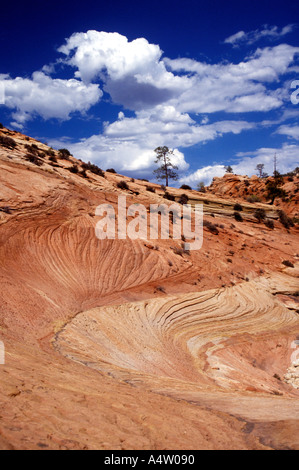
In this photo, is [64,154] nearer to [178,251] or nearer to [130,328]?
[178,251]

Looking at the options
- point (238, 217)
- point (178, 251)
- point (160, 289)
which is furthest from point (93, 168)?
point (160, 289)

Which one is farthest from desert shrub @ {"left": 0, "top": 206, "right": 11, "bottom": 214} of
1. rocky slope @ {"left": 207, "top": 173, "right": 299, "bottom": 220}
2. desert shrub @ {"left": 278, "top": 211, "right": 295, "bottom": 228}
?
rocky slope @ {"left": 207, "top": 173, "right": 299, "bottom": 220}

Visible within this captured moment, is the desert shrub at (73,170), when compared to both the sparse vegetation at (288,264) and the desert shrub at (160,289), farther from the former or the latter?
the sparse vegetation at (288,264)

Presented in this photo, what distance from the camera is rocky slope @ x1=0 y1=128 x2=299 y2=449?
13.9 ft

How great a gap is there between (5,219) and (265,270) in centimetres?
1828

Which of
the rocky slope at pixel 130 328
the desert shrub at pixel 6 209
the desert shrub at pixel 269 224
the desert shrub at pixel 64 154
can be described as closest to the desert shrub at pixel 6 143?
the rocky slope at pixel 130 328

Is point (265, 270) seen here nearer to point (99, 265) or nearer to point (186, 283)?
point (186, 283)

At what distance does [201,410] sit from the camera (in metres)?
5.25

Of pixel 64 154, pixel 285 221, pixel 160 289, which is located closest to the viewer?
pixel 160 289

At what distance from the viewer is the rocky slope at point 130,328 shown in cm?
423

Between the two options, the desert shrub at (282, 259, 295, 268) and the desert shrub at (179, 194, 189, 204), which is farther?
the desert shrub at (179, 194, 189, 204)

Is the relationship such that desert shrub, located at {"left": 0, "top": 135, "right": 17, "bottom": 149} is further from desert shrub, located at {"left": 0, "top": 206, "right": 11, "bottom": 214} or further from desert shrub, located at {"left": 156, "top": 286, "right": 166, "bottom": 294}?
desert shrub, located at {"left": 156, "top": 286, "right": 166, "bottom": 294}

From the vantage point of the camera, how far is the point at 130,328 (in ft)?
39.0
